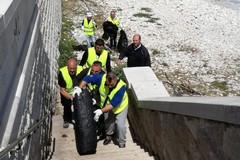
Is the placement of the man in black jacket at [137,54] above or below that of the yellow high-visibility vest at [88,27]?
above

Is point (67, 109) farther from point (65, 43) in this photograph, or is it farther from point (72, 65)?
point (65, 43)

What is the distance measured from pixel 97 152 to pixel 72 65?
1.54 m

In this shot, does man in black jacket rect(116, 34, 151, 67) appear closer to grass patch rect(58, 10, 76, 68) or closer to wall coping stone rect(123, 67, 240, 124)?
wall coping stone rect(123, 67, 240, 124)

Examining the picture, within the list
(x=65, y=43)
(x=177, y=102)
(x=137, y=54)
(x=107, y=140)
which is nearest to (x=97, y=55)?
(x=137, y=54)

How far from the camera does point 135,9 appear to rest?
1914 centimetres

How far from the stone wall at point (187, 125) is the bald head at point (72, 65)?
114 cm

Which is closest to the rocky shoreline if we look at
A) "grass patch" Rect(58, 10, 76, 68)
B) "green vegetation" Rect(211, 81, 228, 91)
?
"green vegetation" Rect(211, 81, 228, 91)

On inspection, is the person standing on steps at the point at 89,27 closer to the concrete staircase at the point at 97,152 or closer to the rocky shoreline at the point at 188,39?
the rocky shoreline at the point at 188,39

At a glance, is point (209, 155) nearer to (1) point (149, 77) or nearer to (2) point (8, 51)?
(2) point (8, 51)

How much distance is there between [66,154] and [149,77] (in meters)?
2.09

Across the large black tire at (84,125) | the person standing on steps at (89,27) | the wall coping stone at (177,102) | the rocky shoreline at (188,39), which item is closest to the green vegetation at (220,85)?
the rocky shoreline at (188,39)

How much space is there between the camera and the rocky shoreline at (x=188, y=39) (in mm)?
13125

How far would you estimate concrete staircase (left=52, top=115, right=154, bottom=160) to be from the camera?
6164 mm

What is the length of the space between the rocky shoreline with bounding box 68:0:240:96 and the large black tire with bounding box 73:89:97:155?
6.29 m
